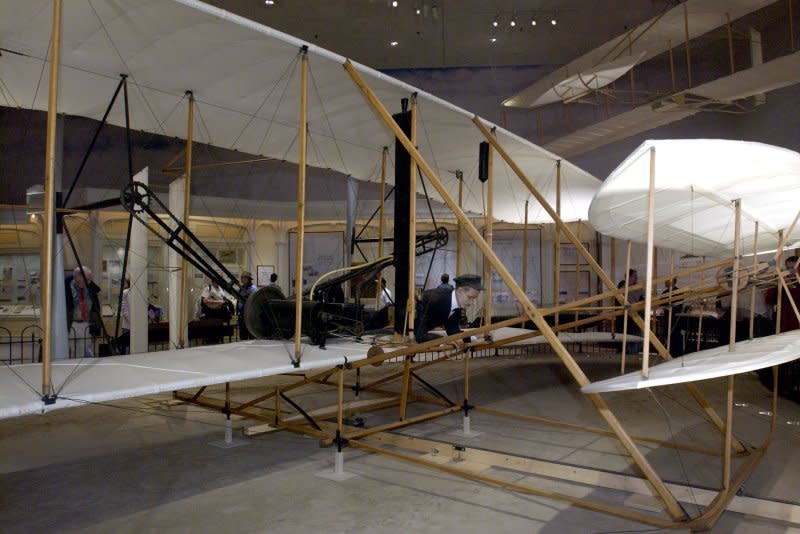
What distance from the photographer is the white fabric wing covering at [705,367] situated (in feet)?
9.07

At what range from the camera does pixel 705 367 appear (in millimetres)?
2846

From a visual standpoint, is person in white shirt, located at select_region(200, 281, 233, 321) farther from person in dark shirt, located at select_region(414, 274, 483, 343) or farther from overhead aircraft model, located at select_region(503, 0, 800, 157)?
overhead aircraft model, located at select_region(503, 0, 800, 157)

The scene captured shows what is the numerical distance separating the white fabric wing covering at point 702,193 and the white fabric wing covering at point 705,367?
0.96m

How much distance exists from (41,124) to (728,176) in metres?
14.3

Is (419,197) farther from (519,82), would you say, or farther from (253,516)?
(253,516)

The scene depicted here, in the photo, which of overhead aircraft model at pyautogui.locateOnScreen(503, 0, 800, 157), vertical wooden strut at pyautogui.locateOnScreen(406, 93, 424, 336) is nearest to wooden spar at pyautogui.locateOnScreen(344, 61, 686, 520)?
vertical wooden strut at pyautogui.locateOnScreen(406, 93, 424, 336)

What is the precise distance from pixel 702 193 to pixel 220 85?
4.23m

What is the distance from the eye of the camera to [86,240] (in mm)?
10836

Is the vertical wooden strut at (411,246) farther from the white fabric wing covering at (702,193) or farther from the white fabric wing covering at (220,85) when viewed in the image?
the white fabric wing covering at (702,193)

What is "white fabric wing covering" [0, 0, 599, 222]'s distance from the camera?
13.9ft

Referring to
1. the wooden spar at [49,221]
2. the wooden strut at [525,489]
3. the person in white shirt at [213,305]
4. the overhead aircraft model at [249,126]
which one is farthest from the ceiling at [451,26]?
the wooden strut at [525,489]

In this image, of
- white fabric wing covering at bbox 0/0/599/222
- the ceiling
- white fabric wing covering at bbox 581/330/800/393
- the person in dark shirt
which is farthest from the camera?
the ceiling

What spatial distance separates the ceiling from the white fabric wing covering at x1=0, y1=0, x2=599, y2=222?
208 inches

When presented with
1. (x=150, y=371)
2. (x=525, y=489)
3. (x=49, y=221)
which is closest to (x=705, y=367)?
(x=525, y=489)
